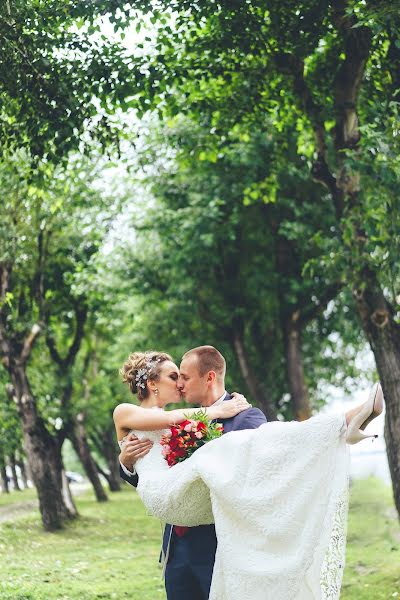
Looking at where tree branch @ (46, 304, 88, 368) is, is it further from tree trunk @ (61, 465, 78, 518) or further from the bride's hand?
the bride's hand

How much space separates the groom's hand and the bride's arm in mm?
87

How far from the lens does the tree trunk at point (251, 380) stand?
82.7 ft

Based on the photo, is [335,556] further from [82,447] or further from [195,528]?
[82,447]

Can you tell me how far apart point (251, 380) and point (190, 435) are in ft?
65.4

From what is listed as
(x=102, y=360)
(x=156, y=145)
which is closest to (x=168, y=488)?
(x=156, y=145)

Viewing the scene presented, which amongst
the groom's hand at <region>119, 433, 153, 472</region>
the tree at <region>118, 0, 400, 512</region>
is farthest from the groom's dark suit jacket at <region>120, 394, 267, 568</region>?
the tree at <region>118, 0, 400, 512</region>

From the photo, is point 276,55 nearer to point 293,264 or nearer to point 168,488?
A: point 168,488

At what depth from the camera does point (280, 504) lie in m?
5.20

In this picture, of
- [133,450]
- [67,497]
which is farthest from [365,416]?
[67,497]

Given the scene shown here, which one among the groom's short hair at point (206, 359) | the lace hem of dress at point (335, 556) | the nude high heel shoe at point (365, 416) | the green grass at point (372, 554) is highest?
the groom's short hair at point (206, 359)

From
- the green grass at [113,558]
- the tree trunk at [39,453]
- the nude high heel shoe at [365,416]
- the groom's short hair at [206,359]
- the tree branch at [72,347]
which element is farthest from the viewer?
the tree branch at [72,347]

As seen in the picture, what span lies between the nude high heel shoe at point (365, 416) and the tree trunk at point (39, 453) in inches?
753

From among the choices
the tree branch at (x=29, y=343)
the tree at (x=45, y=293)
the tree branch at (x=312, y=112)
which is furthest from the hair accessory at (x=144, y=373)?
the tree branch at (x=29, y=343)

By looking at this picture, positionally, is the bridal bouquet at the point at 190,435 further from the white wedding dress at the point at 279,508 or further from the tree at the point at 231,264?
the tree at the point at 231,264
